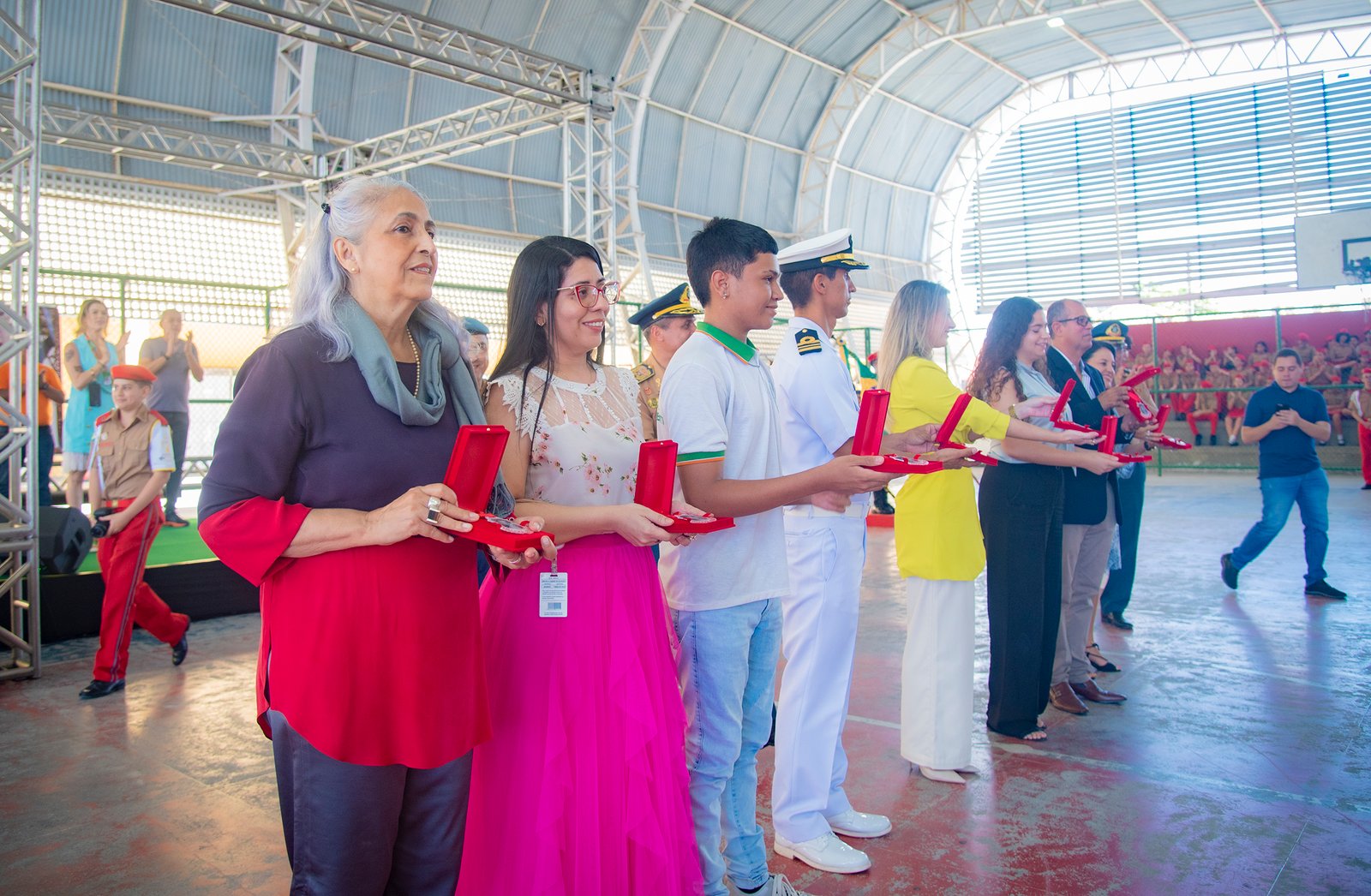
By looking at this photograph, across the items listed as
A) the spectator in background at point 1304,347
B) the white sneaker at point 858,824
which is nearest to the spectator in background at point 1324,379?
the spectator in background at point 1304,347

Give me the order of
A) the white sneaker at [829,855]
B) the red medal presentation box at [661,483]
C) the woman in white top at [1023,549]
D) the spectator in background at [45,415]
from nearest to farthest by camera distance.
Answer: the red medal presentation box at [661,483] < the white sneaker at [829,855] < the woman in white top at [1023,549] < the spectator in background at [45,415]

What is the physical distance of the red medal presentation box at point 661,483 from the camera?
198 centimetres

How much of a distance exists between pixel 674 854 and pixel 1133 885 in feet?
4.57

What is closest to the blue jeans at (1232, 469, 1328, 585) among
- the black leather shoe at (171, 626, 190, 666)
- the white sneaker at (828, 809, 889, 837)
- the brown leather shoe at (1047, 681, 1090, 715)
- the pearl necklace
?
A: the brown leather shoe at (1047, 681, 1090, 715)

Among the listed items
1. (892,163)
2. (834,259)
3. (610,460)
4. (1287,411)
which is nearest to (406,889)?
(610,460)

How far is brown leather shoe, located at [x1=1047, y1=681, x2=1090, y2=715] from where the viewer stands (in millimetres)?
4148

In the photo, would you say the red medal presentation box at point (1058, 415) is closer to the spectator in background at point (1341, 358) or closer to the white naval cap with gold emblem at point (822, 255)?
the white naval cap with gold emblem at point (822, 255)

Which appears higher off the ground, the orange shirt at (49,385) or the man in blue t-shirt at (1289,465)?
the orange shirt at (49,385)

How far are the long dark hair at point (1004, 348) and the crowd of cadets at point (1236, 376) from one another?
12.8 metres

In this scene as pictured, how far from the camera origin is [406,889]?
1829mm

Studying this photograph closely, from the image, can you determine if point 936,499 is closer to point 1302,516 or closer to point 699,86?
point 1302,516

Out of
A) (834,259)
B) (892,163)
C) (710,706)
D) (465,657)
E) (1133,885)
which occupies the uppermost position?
(892,163)

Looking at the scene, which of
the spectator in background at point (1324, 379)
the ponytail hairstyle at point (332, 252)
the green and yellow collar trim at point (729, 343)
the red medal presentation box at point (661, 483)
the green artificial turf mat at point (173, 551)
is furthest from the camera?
the spectator in background at point (1324, 379)

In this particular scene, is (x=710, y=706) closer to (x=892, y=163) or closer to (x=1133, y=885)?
(x=1133, y=885)
